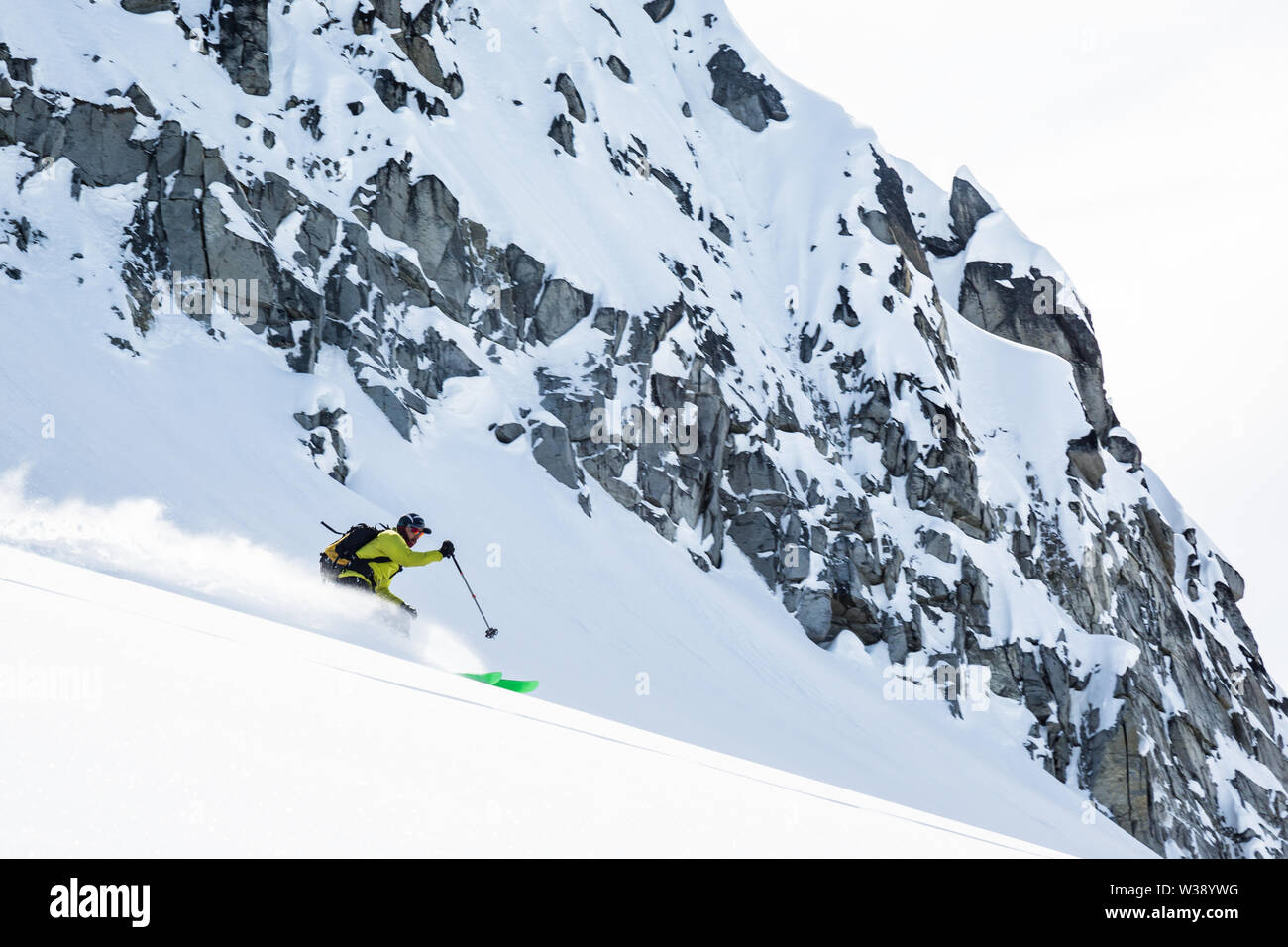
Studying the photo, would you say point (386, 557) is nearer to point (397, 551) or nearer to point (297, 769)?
point (397, 551)

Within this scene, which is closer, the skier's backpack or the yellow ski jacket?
the yellow ski jacket

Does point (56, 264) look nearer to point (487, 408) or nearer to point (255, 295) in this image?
point (255, 295)

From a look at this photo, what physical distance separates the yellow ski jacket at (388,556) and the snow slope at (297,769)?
922 cm

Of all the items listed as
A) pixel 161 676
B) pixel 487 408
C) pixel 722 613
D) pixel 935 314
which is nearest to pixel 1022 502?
pixel 935 314

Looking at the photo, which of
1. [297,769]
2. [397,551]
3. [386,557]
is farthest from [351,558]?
[297,769]

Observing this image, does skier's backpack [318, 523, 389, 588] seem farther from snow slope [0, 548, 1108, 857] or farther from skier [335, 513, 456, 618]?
snow slope [0, 548, 1108, 857]

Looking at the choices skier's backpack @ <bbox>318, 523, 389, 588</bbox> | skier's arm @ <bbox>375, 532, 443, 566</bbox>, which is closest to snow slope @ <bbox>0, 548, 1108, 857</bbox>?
skier's arm @ <bbox>375, 532, 443, 566</bbox>

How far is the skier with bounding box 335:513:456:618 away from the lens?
12.5 meters

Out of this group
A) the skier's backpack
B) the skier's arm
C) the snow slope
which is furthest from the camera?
the skier's backpack

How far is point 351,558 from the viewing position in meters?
12.6

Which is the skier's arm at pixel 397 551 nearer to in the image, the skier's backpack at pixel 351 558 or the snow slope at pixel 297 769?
the skier's backpack at pixel 351 558

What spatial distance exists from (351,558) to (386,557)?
0.46 m

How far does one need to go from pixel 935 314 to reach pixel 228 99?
3337 centimetres
